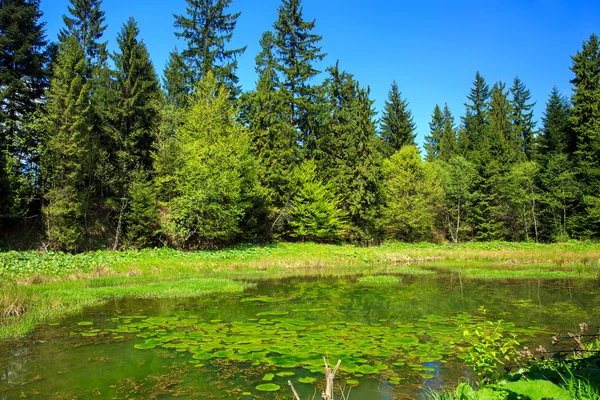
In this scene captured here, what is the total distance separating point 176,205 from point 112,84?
11.9 m

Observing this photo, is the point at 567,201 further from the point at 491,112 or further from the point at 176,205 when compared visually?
the point at 176,205

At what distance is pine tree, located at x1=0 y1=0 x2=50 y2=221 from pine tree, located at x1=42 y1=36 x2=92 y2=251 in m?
1.79

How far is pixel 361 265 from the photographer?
2758 cm

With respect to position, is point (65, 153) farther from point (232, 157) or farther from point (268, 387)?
point (268, 387)

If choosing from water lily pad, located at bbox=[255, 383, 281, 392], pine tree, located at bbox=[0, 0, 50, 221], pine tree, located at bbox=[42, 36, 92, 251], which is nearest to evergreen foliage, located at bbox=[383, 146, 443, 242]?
pine tree, located at bbox=[42, 36, 92, 251]

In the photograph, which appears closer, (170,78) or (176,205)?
(176,205)

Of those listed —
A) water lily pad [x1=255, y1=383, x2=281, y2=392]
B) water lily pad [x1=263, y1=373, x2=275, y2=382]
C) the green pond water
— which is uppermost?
water lily pad [x1=255, y1=383, x2=281, y2=392]

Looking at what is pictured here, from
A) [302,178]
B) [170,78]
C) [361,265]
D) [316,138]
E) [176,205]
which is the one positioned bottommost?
[361,265]

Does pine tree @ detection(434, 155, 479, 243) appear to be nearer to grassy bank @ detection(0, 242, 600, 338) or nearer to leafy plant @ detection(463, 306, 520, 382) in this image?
grassy bank @ detection(0, 242, 600, 338)

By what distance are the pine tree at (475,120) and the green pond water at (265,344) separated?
1701 inches

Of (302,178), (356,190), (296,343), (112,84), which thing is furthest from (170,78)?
(296,343)

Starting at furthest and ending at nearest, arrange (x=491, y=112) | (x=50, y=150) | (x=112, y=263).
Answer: (x=491, y=112)
(x=50, y=150)
(x=112, y=263)

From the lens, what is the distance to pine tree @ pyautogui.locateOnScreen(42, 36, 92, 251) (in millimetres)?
22531

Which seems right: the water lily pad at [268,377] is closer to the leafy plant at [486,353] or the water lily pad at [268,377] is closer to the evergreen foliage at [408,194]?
the leafy plant at [486,353]
